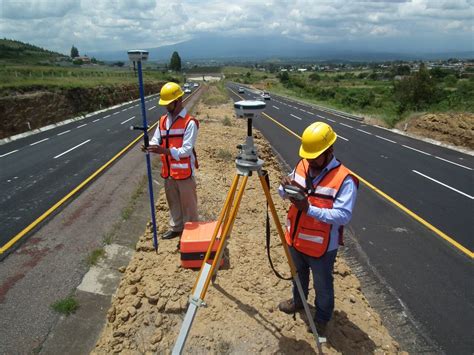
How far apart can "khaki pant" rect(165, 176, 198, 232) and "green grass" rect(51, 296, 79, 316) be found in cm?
173

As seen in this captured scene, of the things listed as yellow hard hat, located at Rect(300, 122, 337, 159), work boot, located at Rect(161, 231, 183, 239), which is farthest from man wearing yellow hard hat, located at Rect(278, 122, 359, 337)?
work boot, located at Rect(161, 231, 183, 239)

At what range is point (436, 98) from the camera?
81.4 feet

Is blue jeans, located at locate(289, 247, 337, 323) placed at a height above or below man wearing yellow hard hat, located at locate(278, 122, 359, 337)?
below

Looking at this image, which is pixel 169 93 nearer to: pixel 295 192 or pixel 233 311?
pixel 295 192

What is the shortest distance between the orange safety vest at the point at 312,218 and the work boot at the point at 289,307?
34.9 inches

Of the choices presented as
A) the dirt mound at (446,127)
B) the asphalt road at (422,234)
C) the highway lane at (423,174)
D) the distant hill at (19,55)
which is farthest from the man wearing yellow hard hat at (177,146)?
the distant hill at (19,55)

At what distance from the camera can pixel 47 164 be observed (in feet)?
→ 35.5

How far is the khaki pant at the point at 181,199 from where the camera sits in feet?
15.8

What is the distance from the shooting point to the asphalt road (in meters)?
4.29

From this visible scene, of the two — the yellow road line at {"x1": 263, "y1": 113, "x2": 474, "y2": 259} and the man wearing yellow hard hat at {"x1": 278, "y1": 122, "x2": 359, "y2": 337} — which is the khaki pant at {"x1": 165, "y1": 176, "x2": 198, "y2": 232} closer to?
the man wearing yellow hard hat at {"x1": 278, "y1": 122, "x2": 359, "y2": 337}

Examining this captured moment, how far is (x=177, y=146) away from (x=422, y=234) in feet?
16.7

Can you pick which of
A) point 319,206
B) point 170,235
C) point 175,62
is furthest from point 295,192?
point 175,62

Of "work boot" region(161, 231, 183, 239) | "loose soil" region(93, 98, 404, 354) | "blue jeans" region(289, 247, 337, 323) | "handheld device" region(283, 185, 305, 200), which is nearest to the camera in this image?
"handheld device" region(283, 185, 305, 200)

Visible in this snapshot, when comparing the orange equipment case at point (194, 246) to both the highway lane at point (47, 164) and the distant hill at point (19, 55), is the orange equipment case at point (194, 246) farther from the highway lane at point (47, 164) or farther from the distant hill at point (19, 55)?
the distant hill at point (19, 55)
